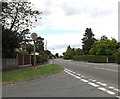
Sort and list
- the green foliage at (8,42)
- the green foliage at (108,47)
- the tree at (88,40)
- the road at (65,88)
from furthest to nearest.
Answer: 1. the tree at (88,40)
2. the green foliage at (108,47)
3. the green foliage at (8,42)
4. the road at (65,88)

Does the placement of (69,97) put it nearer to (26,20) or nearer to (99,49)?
(26,20)

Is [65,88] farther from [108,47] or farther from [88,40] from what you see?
[88,40]

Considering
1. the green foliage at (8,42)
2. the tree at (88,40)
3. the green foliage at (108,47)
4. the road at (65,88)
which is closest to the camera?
the road at (65,88)

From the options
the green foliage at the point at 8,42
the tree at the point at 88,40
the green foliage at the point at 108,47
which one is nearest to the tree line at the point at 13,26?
the green foliage at the point at 8,42

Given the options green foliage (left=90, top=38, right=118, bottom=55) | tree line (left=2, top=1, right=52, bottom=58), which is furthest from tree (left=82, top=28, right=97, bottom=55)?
tree line (left=2, top=1, right=52, bottom=58)

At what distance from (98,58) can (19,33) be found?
26567mm

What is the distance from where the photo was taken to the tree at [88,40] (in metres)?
69.2

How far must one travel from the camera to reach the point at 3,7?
1592cm

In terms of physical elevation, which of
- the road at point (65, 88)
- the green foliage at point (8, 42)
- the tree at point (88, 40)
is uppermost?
the tree at point (88, 40)

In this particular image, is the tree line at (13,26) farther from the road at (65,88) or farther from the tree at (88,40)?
the tree at (88,40)

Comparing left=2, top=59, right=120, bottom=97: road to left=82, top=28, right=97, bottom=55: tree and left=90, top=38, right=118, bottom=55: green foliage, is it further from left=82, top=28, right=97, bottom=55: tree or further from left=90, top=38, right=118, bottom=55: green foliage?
left=82, top=28, right=97, bottom=55: tree

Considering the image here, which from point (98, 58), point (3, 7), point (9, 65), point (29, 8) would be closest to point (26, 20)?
point (29, 8)

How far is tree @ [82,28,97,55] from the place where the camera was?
69250 mm

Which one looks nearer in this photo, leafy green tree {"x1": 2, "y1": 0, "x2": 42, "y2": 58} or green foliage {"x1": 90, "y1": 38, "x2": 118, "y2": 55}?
leafy green tree {"x1": 2, "y1": 0, "x2": 42, "y2": 58}
